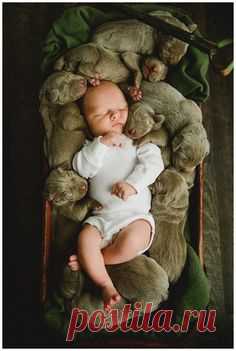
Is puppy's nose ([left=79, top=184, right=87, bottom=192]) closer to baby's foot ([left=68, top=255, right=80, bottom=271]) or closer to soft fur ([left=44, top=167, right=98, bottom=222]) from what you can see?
soft fur ([left=44, top=167, right=98, bottom=222])

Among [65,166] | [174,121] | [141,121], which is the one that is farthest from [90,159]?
[174,121]

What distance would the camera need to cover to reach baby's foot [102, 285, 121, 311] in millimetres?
1419

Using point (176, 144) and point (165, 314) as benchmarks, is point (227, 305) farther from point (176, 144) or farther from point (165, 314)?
point (176, 144)

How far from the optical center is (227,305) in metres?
1.86

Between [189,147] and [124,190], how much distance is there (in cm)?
26

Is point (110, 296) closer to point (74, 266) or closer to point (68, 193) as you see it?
point (74, 266)

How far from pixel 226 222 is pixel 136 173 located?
25.9 inches

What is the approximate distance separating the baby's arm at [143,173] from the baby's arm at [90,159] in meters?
0.09

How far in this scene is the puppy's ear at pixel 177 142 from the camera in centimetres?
154

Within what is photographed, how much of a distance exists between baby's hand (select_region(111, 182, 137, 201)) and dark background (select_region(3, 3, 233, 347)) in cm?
53

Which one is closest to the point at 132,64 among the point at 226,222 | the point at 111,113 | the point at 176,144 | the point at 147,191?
the point at 111,113

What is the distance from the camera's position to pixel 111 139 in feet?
4.99

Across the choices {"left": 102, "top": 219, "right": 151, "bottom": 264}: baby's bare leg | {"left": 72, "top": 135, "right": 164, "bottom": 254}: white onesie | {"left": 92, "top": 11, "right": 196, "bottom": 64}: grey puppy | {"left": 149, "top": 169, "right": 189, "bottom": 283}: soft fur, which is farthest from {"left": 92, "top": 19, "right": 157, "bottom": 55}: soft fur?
{"left": 102, "top": 219, "right": 151, "bottom": 264}: baby's bare leg

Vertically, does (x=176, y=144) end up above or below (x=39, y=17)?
below
